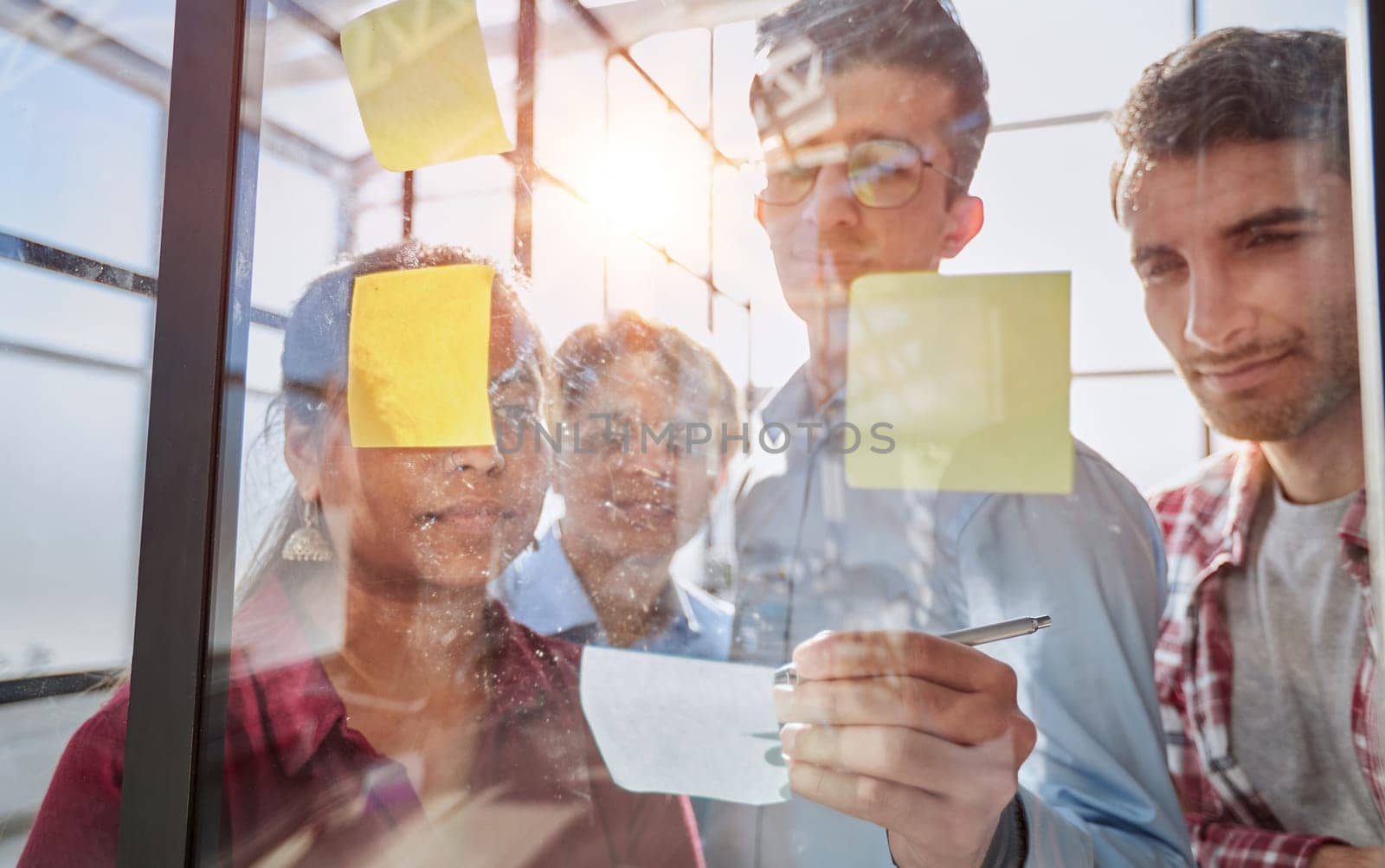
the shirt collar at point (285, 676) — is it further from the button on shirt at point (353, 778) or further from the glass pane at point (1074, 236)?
the glass pane at point (1074, 236)

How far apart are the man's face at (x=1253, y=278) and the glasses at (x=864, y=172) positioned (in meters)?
0.13

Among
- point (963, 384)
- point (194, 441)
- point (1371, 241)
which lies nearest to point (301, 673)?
point (194, 441)

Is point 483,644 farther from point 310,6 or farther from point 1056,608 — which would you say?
point 310,6

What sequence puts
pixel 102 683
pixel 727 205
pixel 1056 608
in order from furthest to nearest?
pixel 102 683 → pixel 727 205 → pixel 1056 608

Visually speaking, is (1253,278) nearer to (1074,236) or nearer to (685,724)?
(1074,236)

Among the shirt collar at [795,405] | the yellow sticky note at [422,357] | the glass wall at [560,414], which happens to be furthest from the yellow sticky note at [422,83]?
the shirt collar at [795,405]

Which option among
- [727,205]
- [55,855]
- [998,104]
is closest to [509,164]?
[727,205]

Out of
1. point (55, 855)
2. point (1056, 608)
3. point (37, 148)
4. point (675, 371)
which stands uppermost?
point (37, 148)

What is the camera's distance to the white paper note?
60 centimetres

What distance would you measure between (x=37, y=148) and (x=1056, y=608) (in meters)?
1.03

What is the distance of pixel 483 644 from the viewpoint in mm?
706

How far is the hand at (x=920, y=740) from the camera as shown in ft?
1.73

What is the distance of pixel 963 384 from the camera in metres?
0.53

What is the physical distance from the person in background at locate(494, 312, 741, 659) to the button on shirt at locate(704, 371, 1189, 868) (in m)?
0.04
